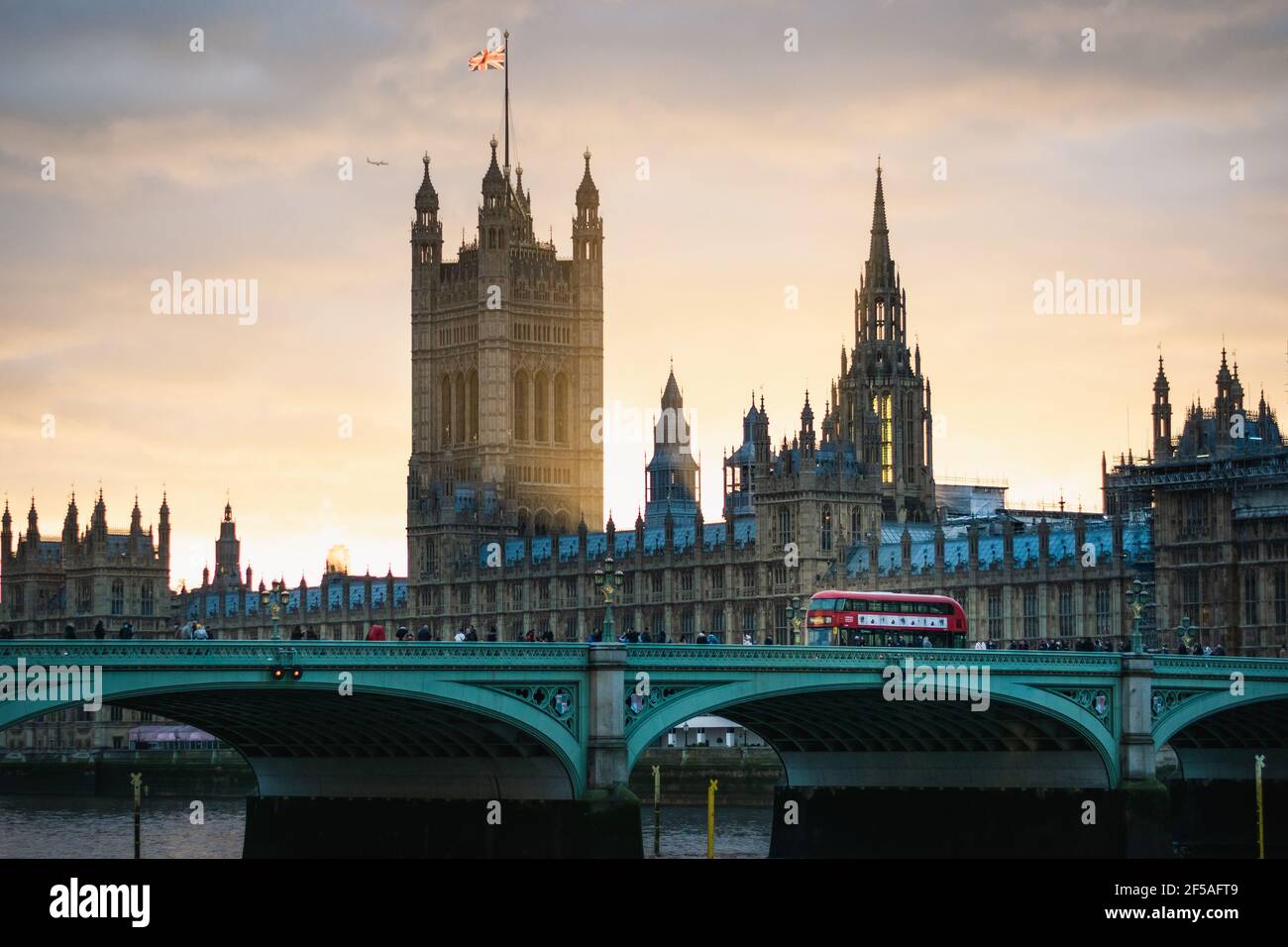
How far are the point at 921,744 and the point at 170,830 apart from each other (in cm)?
3895

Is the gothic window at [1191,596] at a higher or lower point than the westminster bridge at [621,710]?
higher

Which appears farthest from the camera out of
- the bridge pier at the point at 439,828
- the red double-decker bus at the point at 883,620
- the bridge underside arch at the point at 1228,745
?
the bridge underside arch at the point at 1228,745

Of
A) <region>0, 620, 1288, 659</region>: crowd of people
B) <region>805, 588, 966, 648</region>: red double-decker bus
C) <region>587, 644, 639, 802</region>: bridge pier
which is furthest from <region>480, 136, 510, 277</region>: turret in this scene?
<region>587, 644, 639, 802</region>: bridge pier

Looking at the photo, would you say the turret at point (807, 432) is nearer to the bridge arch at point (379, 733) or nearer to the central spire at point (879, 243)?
the central spire at point (879, 243)

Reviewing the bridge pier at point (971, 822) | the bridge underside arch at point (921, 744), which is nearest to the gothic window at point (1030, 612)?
the bridge underside arch at point (921, 744)

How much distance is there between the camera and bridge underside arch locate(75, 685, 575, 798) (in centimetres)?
7906

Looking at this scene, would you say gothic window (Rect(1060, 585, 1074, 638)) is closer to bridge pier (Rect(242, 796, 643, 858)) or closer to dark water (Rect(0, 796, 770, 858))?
dark water (Rect(0, 796, 770, 858))

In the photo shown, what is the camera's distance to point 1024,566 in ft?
459

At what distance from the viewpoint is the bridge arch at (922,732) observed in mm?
88875

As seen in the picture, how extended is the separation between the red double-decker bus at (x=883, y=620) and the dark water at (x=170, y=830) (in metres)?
7.81

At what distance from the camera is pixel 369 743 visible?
86.6 meters

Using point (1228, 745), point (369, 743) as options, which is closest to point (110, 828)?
point (369, 743)

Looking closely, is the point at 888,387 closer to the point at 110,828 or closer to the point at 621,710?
the point at 110,828

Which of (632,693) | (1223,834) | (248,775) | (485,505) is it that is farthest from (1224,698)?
(485,505)
